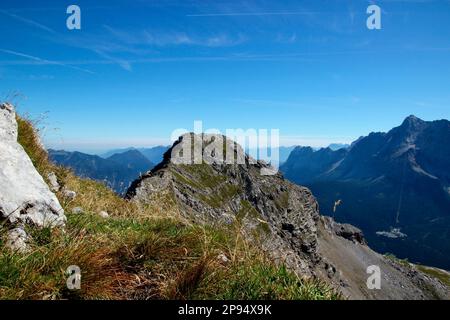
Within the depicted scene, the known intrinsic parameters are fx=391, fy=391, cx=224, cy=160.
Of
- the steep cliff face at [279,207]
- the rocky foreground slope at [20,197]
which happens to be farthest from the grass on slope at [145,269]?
the steep cliff face at [279,207]

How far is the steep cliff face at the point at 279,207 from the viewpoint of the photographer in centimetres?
11438

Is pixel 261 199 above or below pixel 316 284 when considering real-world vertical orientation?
below

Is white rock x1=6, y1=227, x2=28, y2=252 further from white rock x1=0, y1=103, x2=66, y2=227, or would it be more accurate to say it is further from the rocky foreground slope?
white rock x1=0, y1=103, x2=66, y2=227

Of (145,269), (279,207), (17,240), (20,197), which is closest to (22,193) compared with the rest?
(20,197)

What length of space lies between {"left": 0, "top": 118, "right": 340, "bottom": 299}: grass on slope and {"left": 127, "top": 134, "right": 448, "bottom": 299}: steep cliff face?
265ft

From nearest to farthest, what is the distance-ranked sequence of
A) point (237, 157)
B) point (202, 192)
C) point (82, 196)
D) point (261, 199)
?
1. point (82, 196)
2. point (202, 192)
3. point (261, 199)
4. point (237, 157)

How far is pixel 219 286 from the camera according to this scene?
6.77m

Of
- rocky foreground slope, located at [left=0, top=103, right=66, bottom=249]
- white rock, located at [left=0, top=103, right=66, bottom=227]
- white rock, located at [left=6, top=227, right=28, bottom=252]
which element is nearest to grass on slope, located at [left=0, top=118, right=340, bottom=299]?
white rock, located at [left=6, top=227, right=28, bottom=252]

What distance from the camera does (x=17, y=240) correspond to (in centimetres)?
741

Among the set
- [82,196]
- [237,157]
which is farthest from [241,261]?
[237,157]

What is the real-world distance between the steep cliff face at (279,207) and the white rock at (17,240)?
3187 inches

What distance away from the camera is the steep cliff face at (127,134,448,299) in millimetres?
114381
